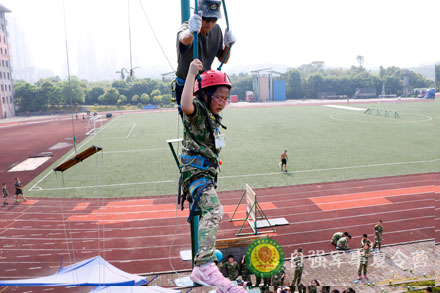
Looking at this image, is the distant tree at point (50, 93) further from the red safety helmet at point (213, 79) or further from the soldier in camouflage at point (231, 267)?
the red safety helmet at point (213, 79)

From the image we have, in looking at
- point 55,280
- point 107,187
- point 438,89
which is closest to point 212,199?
point 55,280

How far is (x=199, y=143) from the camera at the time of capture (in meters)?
3.44

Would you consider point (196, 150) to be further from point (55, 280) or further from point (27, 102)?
point (27, 102)

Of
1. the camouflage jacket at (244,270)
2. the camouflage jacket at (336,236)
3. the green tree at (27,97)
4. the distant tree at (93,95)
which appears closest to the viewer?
the camouflage jacket at (244,270)

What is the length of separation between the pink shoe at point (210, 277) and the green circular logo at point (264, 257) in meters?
3.33

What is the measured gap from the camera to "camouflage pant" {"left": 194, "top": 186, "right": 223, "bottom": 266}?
309 cm

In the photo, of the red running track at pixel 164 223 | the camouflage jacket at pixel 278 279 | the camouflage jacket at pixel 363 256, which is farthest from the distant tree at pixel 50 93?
the camouflage jacket at pixel 363 256

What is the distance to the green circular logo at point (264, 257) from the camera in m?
6.26

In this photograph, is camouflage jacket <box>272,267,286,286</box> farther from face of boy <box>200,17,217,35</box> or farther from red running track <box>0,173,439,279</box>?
face of boy <box>200,17,217,35</box>

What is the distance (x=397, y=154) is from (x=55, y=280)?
28.2 m

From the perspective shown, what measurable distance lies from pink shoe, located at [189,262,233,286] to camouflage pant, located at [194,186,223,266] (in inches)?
2.2

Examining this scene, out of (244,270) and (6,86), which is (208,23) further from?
(6,86)

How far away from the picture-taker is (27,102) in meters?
64.7

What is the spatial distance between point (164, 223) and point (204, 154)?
1267 cm
